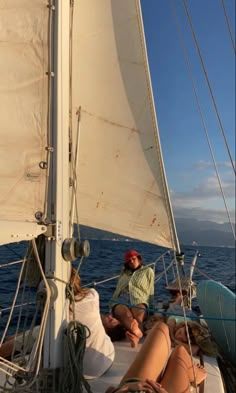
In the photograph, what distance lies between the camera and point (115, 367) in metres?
3.99

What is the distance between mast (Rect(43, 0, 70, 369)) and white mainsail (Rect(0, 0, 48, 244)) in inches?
3.7

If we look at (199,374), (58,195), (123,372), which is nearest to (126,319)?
(123,372)

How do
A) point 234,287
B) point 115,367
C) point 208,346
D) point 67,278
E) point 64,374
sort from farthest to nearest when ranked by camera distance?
point 234,287, point 208,346, point 115,367, point 67,278, point 64,374

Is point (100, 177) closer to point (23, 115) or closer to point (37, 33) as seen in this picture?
point (23, 115)

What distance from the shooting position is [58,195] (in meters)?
3.24

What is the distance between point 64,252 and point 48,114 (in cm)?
113

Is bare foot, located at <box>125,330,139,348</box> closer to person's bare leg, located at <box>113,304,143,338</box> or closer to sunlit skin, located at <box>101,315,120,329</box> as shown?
person's bare leg, located at <box>113,304,143,338</box>

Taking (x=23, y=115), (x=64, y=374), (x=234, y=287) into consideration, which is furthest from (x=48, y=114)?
(x=234, y=287)

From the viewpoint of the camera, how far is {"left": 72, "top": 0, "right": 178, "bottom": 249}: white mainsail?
432cm

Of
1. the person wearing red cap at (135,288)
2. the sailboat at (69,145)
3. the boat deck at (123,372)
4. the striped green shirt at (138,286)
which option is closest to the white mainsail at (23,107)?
the sailboat at (69,145)

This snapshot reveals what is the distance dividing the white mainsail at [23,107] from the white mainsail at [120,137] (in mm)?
923

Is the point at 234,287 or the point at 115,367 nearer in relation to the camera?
the point at 115,367

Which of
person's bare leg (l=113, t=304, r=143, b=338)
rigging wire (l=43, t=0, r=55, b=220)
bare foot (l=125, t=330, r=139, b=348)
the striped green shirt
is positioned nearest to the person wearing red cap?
the striped green shirt

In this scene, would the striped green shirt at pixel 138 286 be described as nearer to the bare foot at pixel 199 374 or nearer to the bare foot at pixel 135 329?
the bare foot at pixel 135 329
